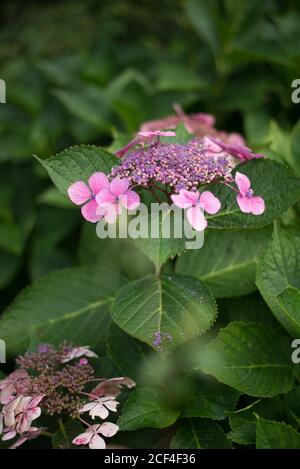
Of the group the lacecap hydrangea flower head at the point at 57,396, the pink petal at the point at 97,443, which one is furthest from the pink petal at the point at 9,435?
the pink petal at the point at 97,443

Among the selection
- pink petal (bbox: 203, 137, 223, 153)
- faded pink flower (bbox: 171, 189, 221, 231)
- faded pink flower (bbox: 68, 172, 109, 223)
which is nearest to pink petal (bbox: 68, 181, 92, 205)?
faded pink flower (bbox: 68, 172, 109, 223)

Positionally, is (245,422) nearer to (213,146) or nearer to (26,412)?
(26,412)

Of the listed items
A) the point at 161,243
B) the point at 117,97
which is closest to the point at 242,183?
the point at 161,243

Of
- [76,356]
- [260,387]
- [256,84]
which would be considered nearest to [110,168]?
[76,356]

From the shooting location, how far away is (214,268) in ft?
3.78

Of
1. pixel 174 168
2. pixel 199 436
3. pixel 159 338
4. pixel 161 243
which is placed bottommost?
pixel 199 436

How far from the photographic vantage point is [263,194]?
38.8 inches

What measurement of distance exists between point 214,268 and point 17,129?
4.08ft

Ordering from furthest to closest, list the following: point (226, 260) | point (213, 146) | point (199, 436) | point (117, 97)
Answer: point (117, 97), point (226, 260), point (213, 146), point (199, 436)

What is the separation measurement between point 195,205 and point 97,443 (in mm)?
323

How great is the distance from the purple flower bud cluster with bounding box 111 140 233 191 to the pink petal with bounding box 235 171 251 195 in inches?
0.4

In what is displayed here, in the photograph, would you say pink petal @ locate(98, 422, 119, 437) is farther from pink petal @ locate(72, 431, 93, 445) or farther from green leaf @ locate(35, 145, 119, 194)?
green leaf @ locate(35, 145, 119, 194)

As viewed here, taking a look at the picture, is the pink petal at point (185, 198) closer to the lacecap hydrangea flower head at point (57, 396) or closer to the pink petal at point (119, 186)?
the pink petal at point (119, 186)
